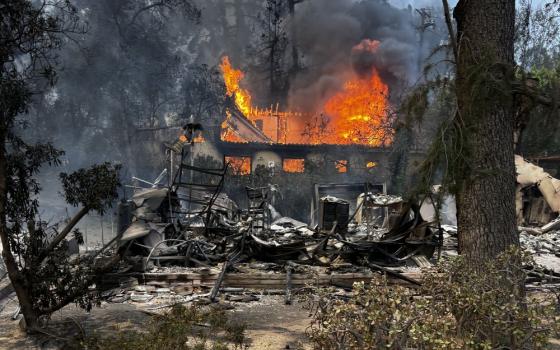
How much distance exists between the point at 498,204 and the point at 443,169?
32.3 inches

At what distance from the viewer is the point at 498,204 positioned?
5.57m

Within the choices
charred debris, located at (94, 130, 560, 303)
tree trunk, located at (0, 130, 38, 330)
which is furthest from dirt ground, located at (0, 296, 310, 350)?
charred debris, located at (94, 130, 560, 303)

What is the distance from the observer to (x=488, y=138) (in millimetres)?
5574

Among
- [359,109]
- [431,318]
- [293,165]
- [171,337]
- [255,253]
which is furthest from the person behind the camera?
[359,109]

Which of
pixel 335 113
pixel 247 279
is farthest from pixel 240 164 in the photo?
pixel 247 279

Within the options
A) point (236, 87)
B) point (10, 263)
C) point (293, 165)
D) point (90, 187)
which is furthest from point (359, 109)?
point (10, 263)

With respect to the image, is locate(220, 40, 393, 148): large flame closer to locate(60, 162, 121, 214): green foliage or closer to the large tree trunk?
the large tree trunk

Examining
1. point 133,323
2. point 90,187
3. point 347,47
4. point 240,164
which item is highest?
point 347,47

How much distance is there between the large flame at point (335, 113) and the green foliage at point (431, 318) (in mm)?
36575

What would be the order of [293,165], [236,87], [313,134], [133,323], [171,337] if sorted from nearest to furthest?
1. [171,337]
2. [133,323]
3. [293,165]
4. [313,134]
5. [236,87]

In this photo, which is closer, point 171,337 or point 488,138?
point 171,337

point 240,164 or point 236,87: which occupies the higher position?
point 236,87

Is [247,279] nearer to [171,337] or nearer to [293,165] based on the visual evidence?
[171,337]

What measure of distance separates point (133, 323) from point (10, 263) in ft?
6.11
